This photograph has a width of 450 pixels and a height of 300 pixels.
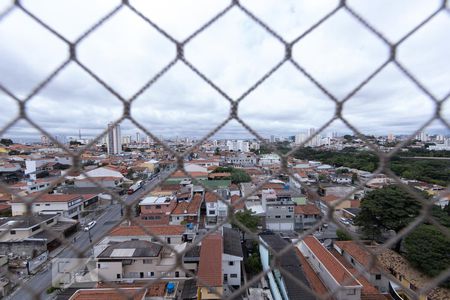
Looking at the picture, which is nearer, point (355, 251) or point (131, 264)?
point (131, 264)

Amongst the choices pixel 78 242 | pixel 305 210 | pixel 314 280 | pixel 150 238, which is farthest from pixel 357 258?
pixel 78 242

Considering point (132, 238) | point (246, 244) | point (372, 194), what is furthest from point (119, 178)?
point (372, 194)

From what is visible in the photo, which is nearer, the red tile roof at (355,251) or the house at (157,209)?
the red tile roof at (355,251)

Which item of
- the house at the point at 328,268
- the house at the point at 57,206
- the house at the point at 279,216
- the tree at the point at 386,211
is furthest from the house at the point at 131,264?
the tree at the point at 386,211

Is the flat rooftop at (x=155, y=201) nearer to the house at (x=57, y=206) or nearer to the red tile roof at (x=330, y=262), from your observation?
the house at (x=57, y=206)

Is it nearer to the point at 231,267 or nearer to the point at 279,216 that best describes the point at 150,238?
the point at 231,267

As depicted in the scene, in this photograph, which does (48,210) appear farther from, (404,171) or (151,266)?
(404,171)
